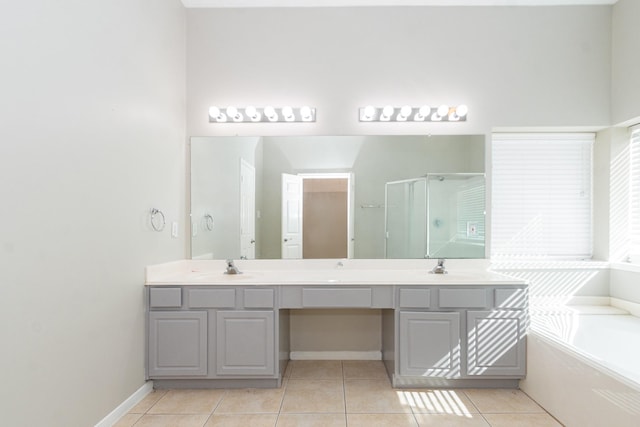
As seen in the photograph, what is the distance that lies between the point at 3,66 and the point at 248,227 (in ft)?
5.82

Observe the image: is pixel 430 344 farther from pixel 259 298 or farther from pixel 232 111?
pixel 232 111

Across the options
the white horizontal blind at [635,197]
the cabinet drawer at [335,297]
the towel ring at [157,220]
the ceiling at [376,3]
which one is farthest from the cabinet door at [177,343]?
the white horizontal blind at [635,197]

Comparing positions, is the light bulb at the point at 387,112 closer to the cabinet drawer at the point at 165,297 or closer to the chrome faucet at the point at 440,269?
the chrome faucet at the point at 440,269

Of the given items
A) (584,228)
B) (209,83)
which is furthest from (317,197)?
(584,228)

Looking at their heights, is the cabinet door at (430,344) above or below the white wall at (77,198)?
below

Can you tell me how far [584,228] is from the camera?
9.77 ft

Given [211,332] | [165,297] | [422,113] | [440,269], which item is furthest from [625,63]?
[165,297]

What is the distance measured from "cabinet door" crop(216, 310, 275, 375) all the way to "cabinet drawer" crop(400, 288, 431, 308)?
954 millimetres

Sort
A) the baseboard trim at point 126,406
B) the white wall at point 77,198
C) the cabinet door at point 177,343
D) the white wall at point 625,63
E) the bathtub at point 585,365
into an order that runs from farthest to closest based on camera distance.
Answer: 1. the white wall at point 625,63
2. the cabinet door at point 177,343
3. the baseboard trim at point 126,406
4. the bathtub at point 585,365
5. the white wall at point 77,198

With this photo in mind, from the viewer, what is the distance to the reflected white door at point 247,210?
111 inches

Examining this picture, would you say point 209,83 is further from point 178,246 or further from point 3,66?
point 3,66

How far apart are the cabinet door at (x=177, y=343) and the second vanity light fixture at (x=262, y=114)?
156 cm

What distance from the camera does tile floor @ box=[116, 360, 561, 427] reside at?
2008 mm

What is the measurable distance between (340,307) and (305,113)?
1564mm
